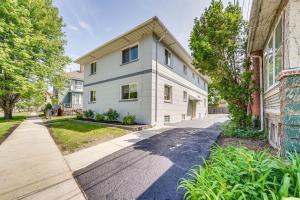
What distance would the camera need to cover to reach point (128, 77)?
35.8ft

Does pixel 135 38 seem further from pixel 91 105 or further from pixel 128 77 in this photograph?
pixel 91 105

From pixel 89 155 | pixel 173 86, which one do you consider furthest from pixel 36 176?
pixel 173 86

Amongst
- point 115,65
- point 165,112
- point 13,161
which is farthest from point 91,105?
point 13,161

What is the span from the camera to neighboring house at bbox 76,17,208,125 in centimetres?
952

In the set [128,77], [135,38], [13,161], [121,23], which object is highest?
[121,23]

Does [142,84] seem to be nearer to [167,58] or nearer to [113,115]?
[167,58]

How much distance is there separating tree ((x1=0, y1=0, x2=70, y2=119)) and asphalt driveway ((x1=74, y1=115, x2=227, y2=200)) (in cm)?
1255

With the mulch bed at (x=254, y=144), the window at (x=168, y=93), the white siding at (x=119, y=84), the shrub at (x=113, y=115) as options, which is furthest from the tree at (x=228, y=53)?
the shrub at (x=113, y=115)

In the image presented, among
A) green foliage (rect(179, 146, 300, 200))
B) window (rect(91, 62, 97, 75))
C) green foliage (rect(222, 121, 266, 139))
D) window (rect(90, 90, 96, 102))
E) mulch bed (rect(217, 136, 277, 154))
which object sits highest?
window (rect(91, 62, 97, 75))

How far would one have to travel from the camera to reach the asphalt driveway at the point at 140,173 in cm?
250

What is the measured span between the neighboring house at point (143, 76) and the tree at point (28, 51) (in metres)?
4.56

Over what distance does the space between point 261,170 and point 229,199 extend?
2.21 ft

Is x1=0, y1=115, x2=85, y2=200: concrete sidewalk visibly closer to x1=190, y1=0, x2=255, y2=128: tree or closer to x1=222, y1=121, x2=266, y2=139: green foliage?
x1=222, y1=121, x2=266, y2=139: green foliage

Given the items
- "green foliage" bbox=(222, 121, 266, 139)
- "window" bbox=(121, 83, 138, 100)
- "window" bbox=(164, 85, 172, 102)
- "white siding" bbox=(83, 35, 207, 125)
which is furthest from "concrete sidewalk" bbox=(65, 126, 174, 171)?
"window" bbox=(164, 85, 172, 102)
